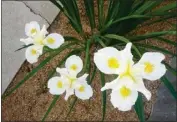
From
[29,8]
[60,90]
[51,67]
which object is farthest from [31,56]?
[29,8]

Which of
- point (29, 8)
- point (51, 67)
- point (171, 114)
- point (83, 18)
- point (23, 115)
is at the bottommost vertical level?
point (171, 114)

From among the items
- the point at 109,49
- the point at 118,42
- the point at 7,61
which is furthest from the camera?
Answer: the point at 7,61

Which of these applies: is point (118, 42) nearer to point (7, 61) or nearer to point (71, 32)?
point (71, 32)

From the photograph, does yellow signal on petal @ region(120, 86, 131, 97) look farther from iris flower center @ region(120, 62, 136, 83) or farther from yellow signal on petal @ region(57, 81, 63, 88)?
yellow signal on petal @ region(57, 81, 63, 88)

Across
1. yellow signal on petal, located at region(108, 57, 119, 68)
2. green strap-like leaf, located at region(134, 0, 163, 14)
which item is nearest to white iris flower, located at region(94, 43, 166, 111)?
yellow signal on petal, located at region(108, 57, 119, 68)

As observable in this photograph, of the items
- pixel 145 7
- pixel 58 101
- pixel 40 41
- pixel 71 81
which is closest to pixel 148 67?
pixel 71 81
